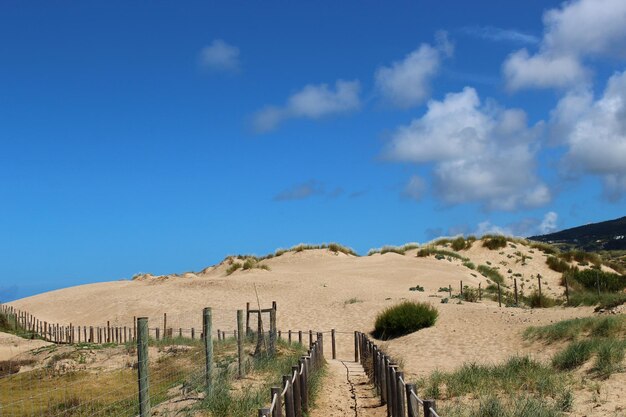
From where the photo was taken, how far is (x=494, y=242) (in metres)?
62.4

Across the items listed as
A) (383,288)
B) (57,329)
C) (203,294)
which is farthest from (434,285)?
(57,329)

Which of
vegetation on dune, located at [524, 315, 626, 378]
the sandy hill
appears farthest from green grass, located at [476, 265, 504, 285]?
vegetation on dune, located at [524, 315, 626, 378]

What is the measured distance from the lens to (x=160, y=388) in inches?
590

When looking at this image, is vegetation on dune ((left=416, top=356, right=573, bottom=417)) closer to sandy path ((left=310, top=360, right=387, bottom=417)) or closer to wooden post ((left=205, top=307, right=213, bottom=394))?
sandy path ((left=310, top=360, right=387, bottom=417))

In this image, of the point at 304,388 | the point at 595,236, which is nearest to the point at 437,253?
the point at 304,388

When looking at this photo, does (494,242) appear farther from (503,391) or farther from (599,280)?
(503,391)

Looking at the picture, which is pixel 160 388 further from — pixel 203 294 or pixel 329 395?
pixel 203 294

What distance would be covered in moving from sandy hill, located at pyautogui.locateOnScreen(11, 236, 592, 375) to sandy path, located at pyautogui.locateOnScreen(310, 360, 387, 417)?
8.13 feet

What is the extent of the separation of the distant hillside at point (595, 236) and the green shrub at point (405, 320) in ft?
289

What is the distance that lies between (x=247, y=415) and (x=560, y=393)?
5.98 meters

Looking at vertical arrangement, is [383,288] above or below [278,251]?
below

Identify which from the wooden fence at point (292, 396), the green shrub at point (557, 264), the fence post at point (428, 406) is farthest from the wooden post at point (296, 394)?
the green shrub at point (557, 264)

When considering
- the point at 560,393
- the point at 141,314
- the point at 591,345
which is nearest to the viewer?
the point at 560,393

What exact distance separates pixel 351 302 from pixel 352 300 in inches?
8.5
